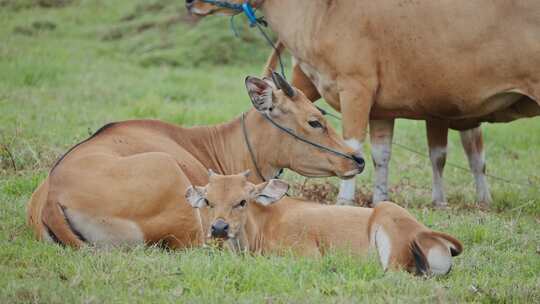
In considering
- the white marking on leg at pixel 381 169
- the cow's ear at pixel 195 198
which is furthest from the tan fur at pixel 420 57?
the cow's ear at pixel 195 198

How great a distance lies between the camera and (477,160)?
1041 cm

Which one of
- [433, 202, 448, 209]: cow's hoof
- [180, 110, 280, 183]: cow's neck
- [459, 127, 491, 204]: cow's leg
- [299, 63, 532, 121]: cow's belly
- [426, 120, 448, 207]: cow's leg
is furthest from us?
[459, 127, 491, 204]: cow's leg

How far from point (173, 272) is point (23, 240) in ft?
4.70

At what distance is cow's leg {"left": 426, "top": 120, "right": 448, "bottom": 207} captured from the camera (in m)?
10.1

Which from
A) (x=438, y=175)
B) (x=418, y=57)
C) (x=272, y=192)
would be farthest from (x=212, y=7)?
(x=272, y=192)

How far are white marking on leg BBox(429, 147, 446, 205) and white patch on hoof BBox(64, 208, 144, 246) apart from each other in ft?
13.1

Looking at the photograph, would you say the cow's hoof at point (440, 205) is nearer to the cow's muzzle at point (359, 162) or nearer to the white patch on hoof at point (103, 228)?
the cow's muzzle at point (359, 162)

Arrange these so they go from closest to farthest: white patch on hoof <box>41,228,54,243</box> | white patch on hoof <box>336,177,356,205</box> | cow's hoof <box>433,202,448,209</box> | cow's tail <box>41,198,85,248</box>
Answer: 1. cow's tail <box>41,198,85,248</box>
2. white patch on hoof <box>41,228,54,243</box>
3. white patch on hoof <box>336,177,356,205</box>
4. cow's hoof <box>433,202,448,209</box>

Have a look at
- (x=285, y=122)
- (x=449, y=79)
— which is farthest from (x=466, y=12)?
(x=285, y=122)

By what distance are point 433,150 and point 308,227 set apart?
3.46 m

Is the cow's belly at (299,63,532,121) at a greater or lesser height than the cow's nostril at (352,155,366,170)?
greater

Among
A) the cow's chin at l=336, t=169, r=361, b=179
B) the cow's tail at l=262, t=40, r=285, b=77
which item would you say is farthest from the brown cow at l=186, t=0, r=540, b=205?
the cow's chin at l=336, t=169, r=361, b=179

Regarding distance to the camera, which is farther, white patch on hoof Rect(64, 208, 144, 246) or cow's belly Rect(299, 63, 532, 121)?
cow's belly Rect(299, 63, 532, 121)

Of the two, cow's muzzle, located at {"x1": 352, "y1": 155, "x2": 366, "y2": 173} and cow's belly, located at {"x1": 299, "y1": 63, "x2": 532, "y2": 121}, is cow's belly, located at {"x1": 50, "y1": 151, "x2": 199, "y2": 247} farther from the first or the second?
cow's belly, located at {"x1": 299, "y1": 63, "x2": 532, "y2": 121}
